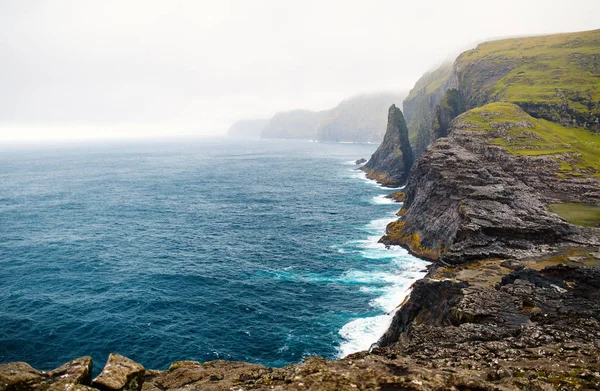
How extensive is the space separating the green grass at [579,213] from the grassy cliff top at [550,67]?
165 ft

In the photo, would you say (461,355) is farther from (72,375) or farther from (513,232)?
(513,232)

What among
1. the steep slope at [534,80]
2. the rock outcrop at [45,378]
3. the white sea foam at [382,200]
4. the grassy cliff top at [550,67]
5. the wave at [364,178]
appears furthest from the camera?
the wave at [364,178]

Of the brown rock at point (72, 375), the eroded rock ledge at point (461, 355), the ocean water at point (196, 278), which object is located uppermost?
the brown rock at point (72, 375)

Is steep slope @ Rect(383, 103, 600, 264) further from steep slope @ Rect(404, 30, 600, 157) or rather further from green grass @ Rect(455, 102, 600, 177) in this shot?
steep slope @ Rect(404, 30, 600, 157)

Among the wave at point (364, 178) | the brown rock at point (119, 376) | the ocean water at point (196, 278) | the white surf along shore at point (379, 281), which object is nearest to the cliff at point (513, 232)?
the white surf along shore at point (379, 281)

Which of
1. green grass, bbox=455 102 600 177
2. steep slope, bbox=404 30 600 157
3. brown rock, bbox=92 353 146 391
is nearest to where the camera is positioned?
brown rock, bbox=92 353 146 391

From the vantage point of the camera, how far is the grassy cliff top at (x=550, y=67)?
3962 inches

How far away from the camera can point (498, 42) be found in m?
168

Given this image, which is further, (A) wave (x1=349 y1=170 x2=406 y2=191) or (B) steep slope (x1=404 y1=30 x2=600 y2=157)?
(A) wave (x1=349 y1=170 x2=406 y2=191)

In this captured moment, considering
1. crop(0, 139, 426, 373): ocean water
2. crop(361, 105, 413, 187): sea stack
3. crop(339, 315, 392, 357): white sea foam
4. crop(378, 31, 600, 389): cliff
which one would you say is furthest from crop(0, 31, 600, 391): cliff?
crop(361, 105, 413, 187): sea stack

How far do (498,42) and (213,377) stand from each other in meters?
193

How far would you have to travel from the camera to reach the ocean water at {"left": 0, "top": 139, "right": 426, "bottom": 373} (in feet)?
136

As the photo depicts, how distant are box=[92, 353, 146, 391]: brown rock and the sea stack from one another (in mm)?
123576

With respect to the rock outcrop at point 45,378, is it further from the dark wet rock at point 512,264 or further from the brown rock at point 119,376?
the dark wet rock at point 512,264
